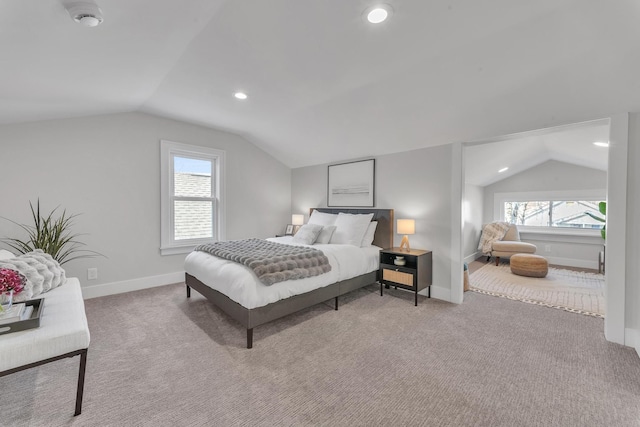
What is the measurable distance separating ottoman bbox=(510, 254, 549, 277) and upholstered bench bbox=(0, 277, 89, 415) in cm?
577

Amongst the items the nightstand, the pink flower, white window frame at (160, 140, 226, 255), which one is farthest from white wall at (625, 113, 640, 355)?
white window frame at (160, 140, 226, 255)

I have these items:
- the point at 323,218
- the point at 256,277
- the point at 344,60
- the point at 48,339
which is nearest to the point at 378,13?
the point at 344,60

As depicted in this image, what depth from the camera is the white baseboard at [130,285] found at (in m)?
3.41

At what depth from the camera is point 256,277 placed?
2379 mm

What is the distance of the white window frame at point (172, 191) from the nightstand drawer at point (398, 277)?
2786 mm

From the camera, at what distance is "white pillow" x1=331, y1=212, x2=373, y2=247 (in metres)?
3.79

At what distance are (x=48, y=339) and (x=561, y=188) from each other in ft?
25.7

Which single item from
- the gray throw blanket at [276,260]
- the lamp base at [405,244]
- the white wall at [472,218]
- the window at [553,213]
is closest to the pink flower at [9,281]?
the gray throw blanket at [276,260]

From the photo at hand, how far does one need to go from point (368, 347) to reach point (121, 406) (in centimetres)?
175

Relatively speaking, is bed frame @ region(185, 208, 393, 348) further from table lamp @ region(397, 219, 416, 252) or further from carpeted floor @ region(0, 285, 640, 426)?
table lamp @ region(397, 219, 416, 252)

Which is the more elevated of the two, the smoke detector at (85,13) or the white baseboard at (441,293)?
the smoke detector at (85,13)

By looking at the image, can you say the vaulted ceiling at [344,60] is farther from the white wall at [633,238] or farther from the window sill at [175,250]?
the window sill at [175,250]

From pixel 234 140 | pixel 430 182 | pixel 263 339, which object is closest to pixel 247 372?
pixel 263 339

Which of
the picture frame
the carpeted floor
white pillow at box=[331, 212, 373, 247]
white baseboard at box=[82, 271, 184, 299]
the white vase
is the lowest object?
the carpeted floor
